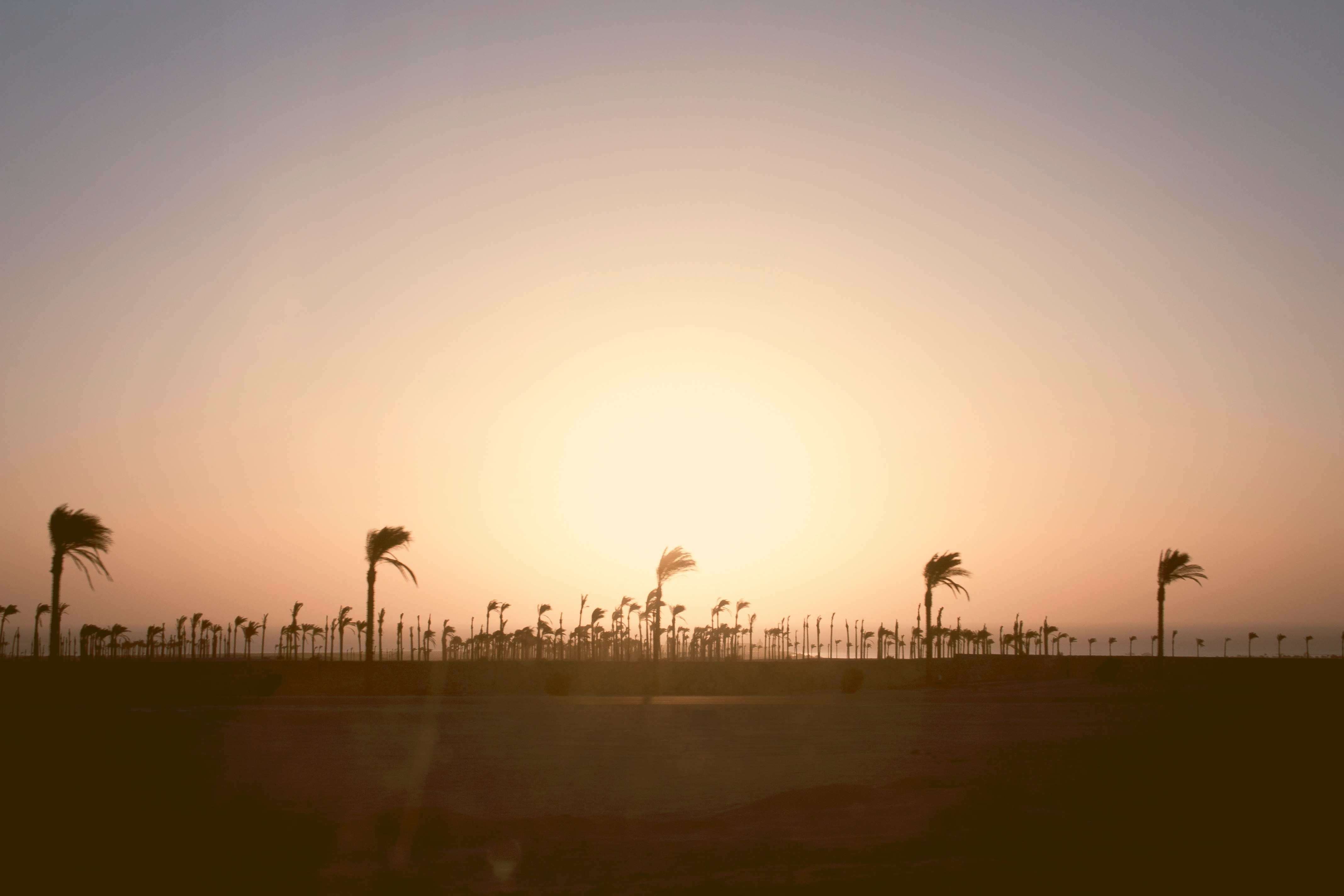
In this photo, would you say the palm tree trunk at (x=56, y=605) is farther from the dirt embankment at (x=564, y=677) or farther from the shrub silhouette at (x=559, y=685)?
the shrub silhouette at (x=559, y=685)

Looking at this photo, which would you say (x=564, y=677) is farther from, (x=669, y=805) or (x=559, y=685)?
(x=669, y=805)

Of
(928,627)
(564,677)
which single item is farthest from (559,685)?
(928,627)

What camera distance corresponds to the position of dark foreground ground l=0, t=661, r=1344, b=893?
8008mm

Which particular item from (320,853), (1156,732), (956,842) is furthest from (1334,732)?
(320,853)

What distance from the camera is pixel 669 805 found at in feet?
37.5

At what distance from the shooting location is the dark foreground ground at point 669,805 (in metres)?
8.01

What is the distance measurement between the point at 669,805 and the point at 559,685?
28.1m

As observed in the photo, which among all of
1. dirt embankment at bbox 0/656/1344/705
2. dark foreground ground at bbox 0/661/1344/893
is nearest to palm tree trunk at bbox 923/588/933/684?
dirt embankment at bbox 0/656/1344/705

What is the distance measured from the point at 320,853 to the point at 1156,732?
1499cm

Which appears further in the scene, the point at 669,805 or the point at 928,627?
the point at 928,627

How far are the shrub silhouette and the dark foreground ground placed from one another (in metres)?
18.1

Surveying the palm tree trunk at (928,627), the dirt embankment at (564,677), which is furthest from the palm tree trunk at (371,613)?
the palm tree trunk at (928,627)

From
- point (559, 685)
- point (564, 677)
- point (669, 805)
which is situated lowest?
point (559, 685)

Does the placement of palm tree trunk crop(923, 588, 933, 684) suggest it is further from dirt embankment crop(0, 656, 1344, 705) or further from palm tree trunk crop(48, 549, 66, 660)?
palm tree trunk crop(48, 549, 66, 660)
